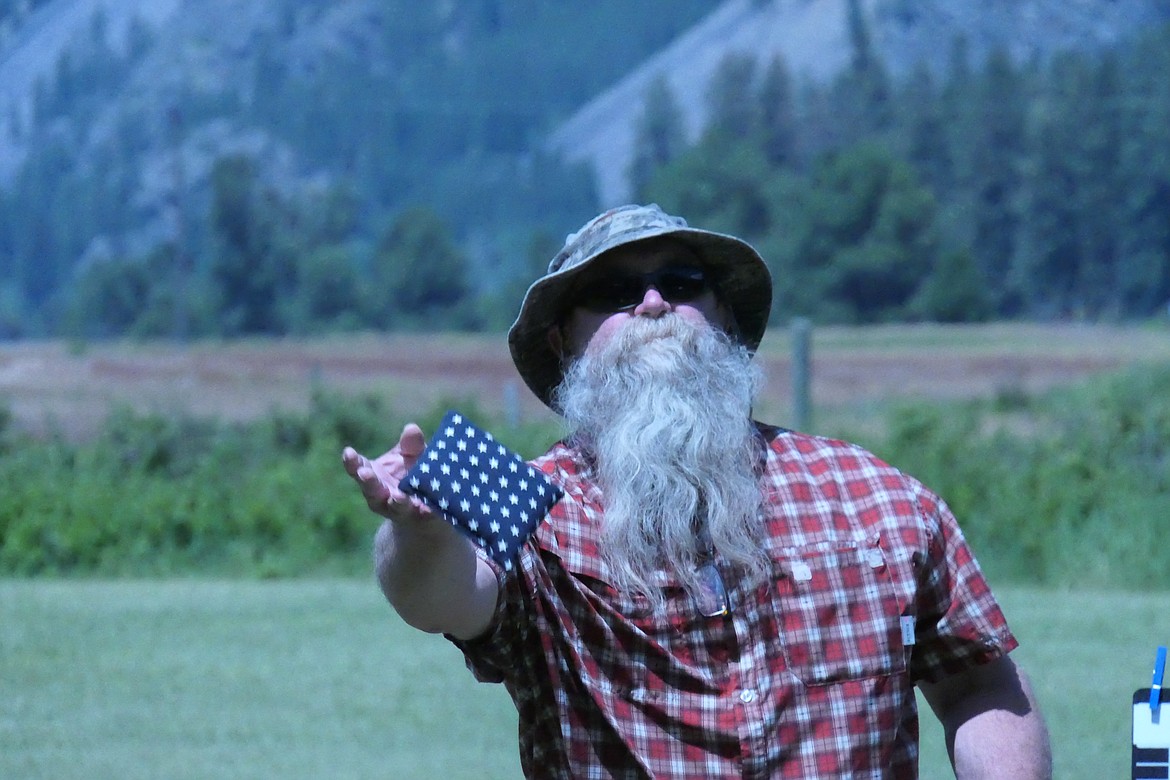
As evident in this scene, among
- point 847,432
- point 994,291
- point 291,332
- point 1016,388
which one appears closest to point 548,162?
point 291,332

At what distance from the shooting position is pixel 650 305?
2.78m

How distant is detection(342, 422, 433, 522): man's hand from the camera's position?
209 cm

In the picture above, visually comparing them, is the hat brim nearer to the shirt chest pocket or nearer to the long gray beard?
the long gray beard

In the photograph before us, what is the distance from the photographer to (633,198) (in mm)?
37781

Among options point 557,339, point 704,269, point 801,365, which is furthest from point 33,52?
point 704,269

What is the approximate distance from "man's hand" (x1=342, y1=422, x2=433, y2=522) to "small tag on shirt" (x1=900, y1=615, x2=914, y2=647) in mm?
782

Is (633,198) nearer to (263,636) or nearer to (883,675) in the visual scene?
(263,636)

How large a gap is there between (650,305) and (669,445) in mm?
250

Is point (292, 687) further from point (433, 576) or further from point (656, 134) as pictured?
point (656, 134)

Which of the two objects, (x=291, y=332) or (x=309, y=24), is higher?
(x=309, y=24)

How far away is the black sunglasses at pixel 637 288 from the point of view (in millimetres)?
2801

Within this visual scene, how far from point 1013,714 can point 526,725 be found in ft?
2.49

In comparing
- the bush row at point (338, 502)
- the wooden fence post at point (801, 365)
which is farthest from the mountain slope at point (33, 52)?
the wooden fence post at point (801, 365)

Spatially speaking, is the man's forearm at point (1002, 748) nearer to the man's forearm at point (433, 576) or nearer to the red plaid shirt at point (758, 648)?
the red plaid shirt at point (758, 648)
